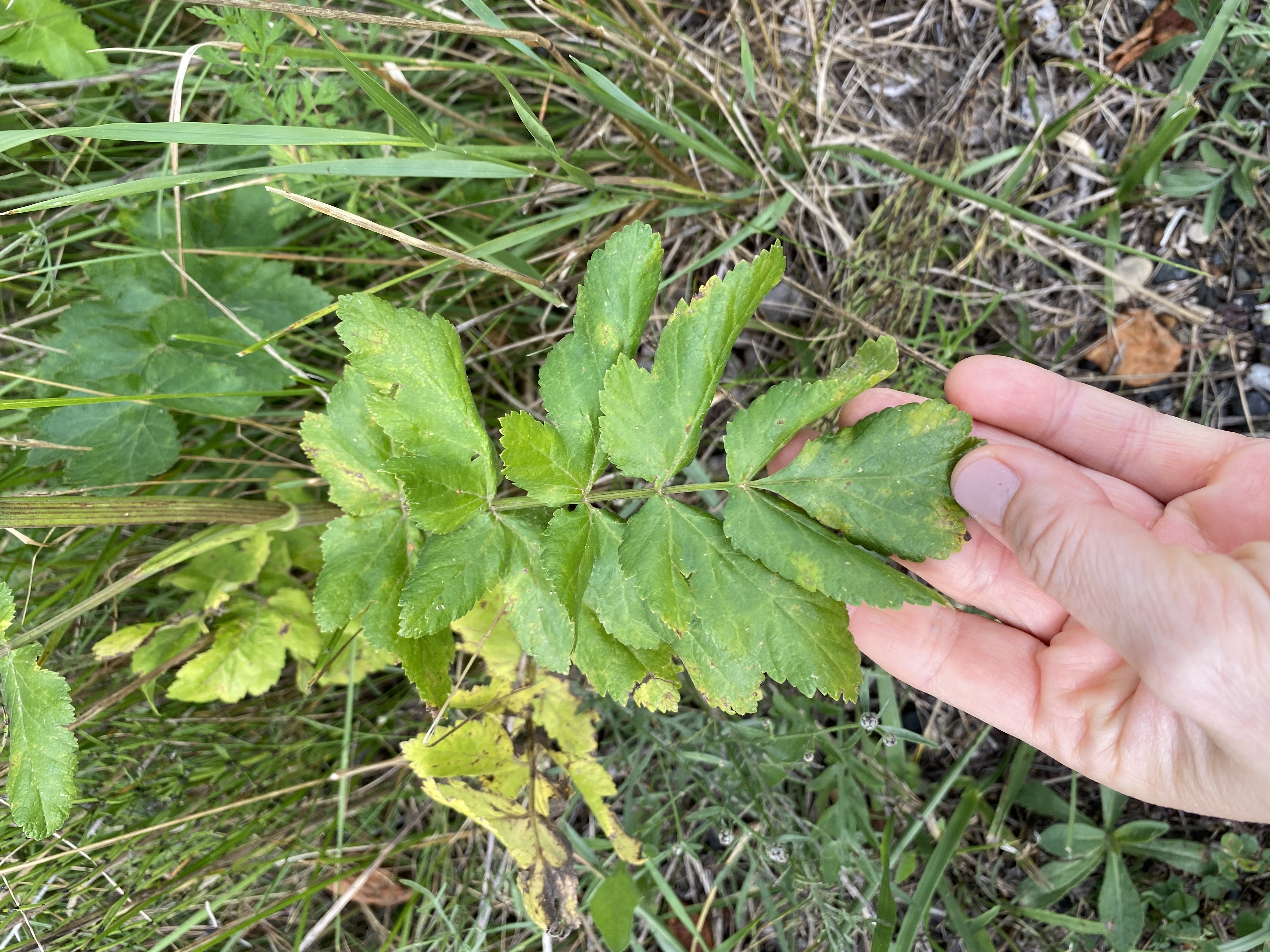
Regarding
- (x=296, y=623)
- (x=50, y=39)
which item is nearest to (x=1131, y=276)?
(x=296, y=623)

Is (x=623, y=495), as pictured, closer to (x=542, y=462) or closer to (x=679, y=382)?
(x=542, y=462)

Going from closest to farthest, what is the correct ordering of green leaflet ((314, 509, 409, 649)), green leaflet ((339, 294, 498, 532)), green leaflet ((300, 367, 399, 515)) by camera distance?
1. green leaflet ((339, 294, 498, 532))
2. green leaflet ((314, 509, 409, 649))
3. green leaflet ((300, 367, 399, 515))

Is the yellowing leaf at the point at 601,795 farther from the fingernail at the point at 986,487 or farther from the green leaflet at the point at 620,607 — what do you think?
the fingernail at the point at 986,487

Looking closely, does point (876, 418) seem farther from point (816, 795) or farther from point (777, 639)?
point (816, 795)

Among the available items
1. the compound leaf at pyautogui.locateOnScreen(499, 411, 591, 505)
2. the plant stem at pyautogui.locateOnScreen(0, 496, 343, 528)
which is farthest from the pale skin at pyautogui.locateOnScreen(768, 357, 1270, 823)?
the plant stem at pyautogui.locateOnScreen(0, 496, 343, 528)

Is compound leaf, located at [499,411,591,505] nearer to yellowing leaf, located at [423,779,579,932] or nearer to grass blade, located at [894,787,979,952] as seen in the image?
yellowing leaf, located at [423,779,579,932]

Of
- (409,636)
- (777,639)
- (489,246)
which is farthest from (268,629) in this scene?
(777,639)
